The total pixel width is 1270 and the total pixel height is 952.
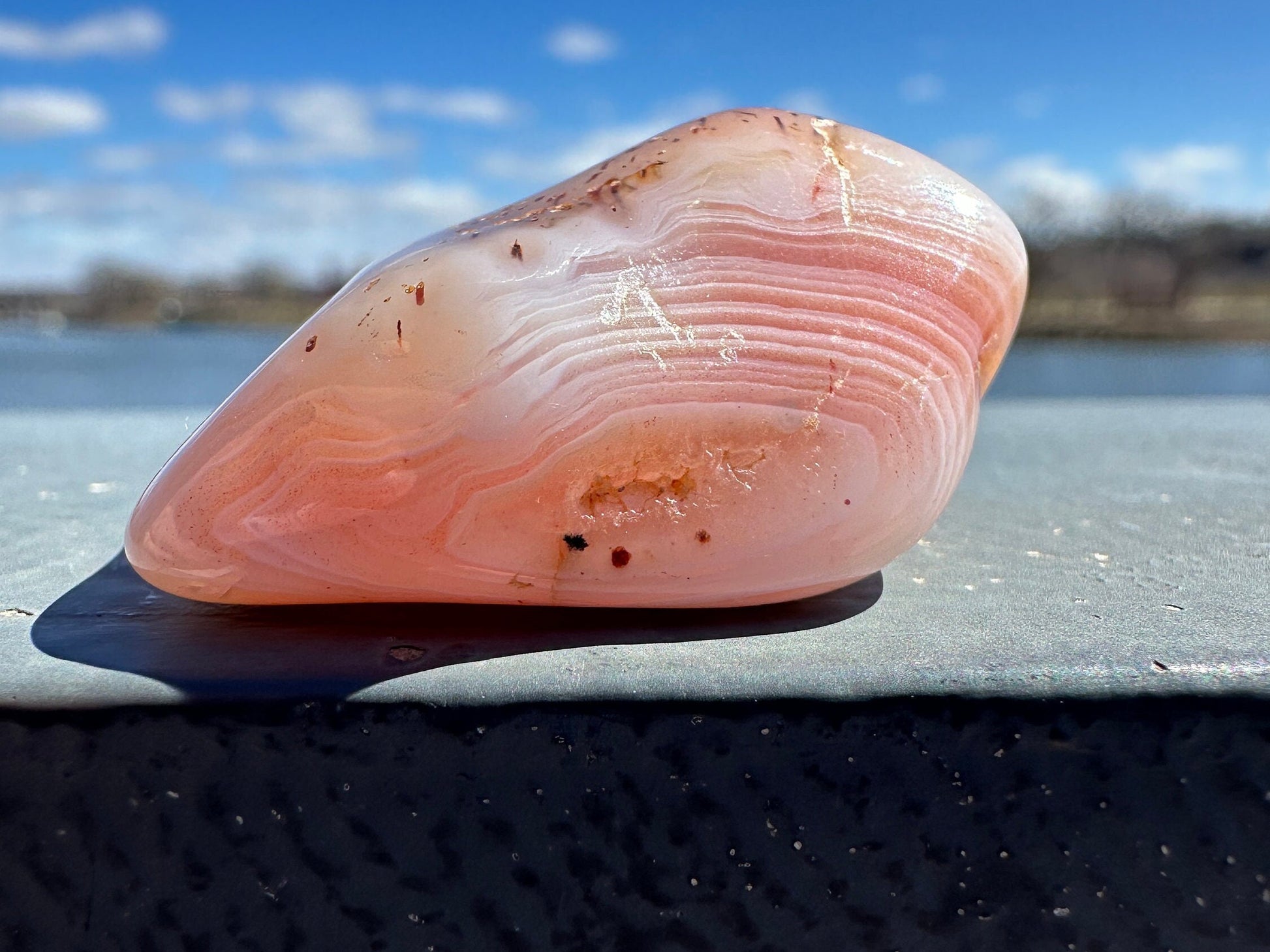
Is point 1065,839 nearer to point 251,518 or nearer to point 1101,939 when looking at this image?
point 1101,939

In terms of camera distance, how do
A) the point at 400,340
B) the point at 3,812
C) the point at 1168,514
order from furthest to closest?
the point at 1168,514, the point at 400,340, the point at 3,812

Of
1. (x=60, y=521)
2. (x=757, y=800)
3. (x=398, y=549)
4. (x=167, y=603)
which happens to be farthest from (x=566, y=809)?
(x=60, y=521)

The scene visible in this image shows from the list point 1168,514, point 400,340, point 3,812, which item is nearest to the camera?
point 3,812

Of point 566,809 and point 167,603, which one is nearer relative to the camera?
point 566,809

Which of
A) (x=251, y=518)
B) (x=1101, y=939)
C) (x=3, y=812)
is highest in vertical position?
(x=251, y=518)

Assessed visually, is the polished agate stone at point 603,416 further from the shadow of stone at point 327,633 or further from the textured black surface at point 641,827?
the textured black surface at point 641,827

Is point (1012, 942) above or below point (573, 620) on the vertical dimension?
below

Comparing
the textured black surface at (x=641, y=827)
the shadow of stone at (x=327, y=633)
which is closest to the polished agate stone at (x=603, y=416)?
the shadow of stone at (x=327, y=633)

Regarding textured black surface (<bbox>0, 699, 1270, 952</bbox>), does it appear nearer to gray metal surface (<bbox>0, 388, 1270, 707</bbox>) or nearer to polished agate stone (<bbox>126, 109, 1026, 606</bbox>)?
gray metal surface (<bbox>0, 388, 1270, 707</bbox>)
